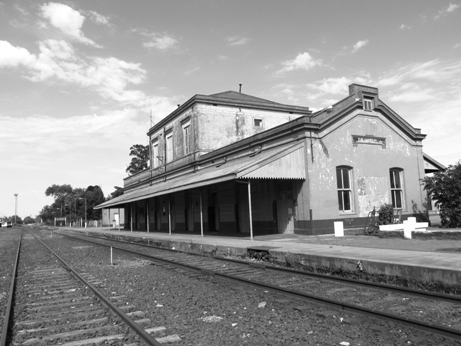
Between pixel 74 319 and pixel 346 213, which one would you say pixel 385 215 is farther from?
pixel 74 319

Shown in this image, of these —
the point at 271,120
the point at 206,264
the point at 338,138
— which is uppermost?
the point at 271,120

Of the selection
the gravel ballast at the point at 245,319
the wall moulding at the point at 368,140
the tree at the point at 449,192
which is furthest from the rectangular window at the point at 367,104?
the gravel ballast at the point at 245,319

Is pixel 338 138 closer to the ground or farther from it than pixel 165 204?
farther from it

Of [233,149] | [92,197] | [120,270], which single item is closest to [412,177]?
[233,149]

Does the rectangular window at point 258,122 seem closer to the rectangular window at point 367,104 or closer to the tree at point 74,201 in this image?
the rectangular window at point 367,104

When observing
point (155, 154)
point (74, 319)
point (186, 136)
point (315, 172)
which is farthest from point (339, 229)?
point (155, 154)

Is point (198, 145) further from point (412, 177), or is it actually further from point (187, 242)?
point (412, 177)

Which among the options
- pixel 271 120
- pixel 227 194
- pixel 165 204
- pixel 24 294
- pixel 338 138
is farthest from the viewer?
pixel 165 204

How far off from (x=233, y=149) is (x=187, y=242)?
8.39 metres

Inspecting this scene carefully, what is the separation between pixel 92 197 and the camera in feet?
360

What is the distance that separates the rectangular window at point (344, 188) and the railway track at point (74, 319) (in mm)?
13963

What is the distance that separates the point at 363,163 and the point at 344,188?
1.99 meters

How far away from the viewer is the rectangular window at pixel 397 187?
72.3 ft

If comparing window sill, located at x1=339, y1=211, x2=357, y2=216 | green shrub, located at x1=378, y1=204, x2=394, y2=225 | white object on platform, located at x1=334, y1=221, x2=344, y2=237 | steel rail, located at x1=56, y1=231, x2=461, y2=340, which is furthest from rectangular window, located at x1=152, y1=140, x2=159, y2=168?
steel rail, located at x1=56, y1=231, x2=461, y2=340
